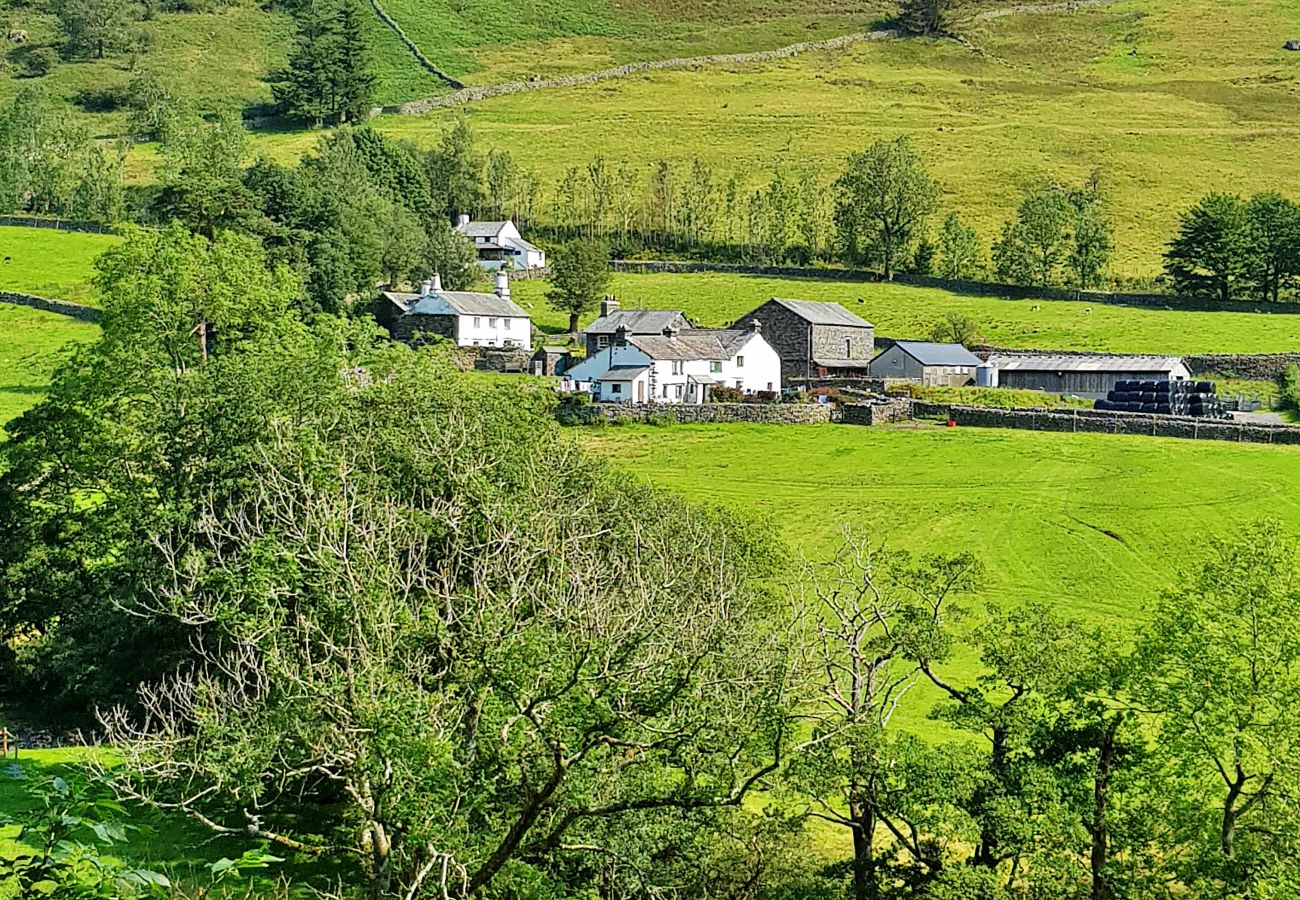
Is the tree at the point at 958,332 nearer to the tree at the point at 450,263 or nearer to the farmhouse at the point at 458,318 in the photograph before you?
the farmhouse at the point at 458,318

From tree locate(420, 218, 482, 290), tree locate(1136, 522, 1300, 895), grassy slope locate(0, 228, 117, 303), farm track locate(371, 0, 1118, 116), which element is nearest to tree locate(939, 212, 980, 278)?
tree locate(420, 218, 482, 290)

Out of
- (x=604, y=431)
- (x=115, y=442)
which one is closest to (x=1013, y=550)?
(x=604, y=431)

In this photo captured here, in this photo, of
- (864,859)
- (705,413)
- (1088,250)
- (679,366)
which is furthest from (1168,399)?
(864,859)

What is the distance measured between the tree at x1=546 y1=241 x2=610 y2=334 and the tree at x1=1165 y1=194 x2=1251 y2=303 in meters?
47.2

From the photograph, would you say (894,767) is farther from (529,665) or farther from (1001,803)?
(529,665)

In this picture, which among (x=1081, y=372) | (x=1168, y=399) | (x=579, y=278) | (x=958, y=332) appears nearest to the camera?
(x=1168, y=399)

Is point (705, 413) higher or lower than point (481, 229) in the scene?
lower

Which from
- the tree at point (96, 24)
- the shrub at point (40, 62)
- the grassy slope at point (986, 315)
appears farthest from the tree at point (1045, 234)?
the shrub at point (40, 62)

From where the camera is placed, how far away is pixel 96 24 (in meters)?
193

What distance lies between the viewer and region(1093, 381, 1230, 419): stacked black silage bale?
7331 centimetres

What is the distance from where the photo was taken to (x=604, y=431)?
219ft

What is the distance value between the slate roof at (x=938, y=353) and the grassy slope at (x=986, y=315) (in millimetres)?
6724

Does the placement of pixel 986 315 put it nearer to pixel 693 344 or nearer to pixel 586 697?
pixel 693 344

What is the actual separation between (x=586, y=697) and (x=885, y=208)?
10516cm
